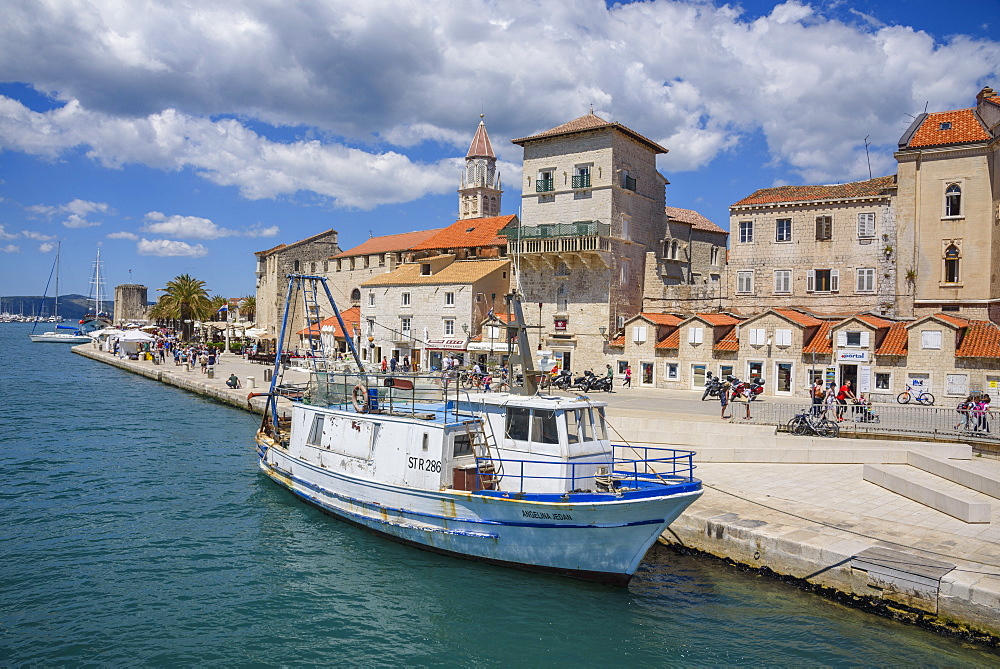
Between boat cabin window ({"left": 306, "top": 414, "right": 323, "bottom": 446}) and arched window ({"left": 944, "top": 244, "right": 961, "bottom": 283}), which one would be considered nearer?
boat cabin window ({"left": 306, "top": 414, "right": 323, "bottom": 446})

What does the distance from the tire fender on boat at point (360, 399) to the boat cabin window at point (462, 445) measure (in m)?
3.65

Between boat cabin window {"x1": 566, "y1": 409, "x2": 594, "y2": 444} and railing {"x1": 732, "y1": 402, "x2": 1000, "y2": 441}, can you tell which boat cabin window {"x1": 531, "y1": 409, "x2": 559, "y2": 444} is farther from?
railing {"x1": 732, "y1": 402, "x2": 1000, "y2": 441}

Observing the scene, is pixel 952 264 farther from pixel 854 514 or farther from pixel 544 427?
pixel 544 427

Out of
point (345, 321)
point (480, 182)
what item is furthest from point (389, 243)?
point (480, 182)

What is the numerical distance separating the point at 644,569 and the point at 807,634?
3.83 metres

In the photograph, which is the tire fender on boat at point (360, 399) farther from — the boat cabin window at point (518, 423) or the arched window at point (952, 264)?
the arched window at point (952, 264)

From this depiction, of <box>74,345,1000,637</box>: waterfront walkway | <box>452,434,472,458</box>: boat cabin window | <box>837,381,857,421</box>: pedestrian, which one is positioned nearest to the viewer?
<box>74,345,1000,637</box>: waterfront walkway

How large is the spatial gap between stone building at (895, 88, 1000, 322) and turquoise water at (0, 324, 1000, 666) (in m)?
28.3

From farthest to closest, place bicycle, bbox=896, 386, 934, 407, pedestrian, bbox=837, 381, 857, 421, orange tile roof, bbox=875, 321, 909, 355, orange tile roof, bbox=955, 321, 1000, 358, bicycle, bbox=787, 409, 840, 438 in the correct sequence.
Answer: orange tile roof, bbox=875, 321, 909, 355
bicycle, bbox=896, 386, 934, 407
orange tile roof, bbox=955, 321, 1000, 358
pedestrian, bbox=837, 381, 857, 421
bicycle, bbox=787, 409, 840, 438

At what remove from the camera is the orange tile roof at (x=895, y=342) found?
3117 cm

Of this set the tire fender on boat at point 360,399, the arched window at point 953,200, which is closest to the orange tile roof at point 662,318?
the arched window at point 953,200

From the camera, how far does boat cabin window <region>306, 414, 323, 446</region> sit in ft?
65.4

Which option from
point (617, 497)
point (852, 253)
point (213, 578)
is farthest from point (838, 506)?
point (852, 253)

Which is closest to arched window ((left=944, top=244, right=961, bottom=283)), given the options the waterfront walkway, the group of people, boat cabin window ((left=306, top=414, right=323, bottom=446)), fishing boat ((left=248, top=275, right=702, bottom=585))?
the group of people
